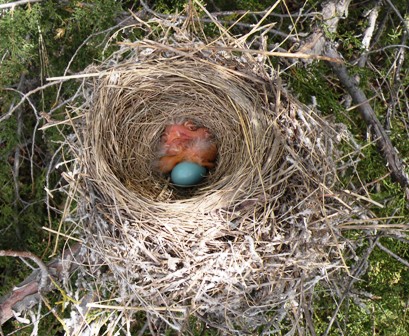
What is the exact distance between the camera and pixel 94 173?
226 cm

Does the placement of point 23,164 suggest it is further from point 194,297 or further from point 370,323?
point 370,323

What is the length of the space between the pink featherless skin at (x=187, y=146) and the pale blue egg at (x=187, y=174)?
63 millimetres

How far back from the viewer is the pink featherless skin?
2711mm

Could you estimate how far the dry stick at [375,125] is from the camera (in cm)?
254

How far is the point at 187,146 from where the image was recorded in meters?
2.71


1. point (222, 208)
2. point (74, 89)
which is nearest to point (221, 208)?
point (222, 208)

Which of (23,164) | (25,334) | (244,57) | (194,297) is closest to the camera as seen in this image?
(194,297)

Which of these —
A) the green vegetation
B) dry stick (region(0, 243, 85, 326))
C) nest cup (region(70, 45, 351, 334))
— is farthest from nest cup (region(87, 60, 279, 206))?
dry stick (region(0, 243, 85, 326))

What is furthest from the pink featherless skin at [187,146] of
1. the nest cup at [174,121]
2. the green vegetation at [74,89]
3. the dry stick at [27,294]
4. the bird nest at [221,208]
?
the dry stick at [27,294]

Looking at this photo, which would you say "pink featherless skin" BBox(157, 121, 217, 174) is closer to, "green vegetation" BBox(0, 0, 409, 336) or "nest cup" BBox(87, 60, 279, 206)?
"nest cup" BBox(87, 60, 279, 206)

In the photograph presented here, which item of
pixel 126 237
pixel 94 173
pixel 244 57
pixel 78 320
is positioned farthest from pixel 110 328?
pixel 244 57

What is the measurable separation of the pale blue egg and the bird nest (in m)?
0.18

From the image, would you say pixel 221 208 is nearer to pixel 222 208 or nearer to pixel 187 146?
pixel 222 208

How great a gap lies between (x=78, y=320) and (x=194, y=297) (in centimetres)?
46
